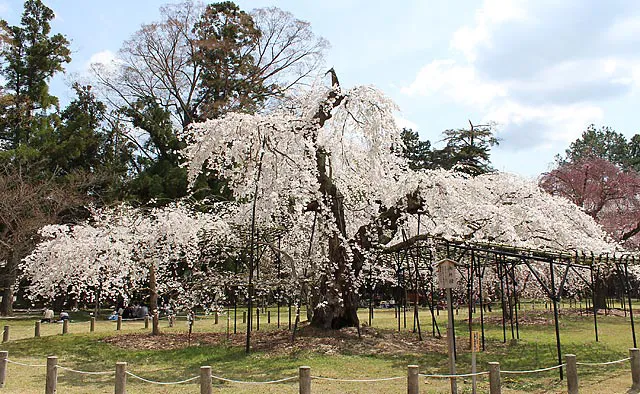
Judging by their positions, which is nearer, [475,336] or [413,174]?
[475,336]

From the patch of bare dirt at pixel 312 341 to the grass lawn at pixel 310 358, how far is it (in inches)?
1.1

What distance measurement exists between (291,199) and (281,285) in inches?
90.9

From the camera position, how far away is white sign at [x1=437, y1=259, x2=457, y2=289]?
23.3 feet

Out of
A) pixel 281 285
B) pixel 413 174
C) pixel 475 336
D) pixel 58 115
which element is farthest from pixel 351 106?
pixel 58 115

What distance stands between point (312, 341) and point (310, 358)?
139 cm

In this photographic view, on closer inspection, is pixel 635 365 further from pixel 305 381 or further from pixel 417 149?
pixel 417 149

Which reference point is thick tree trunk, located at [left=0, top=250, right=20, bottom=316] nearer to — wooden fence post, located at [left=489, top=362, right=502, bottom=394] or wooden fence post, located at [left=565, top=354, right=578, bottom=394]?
wooden fence post, located at [left=489, top=362, right=502, bottom=394]

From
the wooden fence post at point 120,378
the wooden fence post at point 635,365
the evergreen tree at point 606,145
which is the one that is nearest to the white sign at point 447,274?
the wooden fence post at point 635,365

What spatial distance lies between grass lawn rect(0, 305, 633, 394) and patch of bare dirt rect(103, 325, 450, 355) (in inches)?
1.1

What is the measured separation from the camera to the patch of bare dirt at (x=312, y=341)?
11.9 m

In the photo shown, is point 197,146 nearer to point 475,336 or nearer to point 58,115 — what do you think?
point 475,336

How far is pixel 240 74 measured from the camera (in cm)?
3005

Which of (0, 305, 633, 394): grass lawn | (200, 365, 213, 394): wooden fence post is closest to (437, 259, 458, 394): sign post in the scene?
(0, 305, 633, 394): grass lawn

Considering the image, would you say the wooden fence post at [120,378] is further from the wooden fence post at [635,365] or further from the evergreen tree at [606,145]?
the evergreen tree at [606,145]
